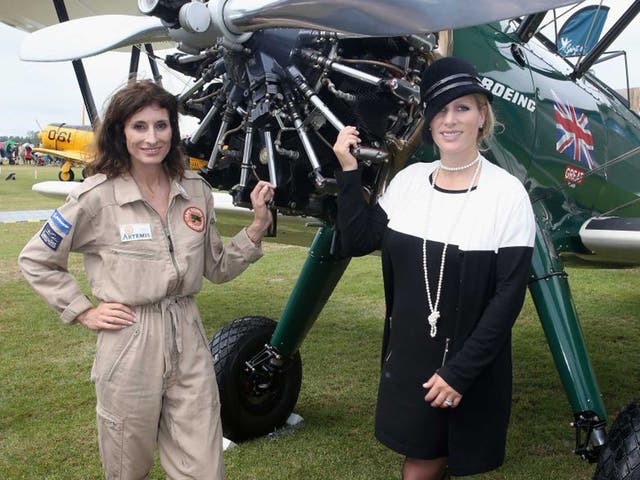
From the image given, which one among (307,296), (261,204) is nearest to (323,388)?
(307,296)

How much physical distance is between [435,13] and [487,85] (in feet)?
3.23

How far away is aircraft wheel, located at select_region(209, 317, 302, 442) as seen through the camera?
143 inches

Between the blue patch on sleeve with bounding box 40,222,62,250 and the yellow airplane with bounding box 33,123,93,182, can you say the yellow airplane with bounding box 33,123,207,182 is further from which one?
the blue patch on sleeve with bounding box 40,222,62,250

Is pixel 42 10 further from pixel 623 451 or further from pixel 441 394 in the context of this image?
pixel 623 451

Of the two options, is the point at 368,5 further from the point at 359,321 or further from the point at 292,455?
the point at 359,321

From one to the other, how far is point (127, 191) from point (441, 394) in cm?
114

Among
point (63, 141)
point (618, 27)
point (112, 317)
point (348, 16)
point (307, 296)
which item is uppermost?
point (618, 27)

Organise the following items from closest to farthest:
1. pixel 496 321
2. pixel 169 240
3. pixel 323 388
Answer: pixel 496 321 → pixel 169 240 → pixel 323 388

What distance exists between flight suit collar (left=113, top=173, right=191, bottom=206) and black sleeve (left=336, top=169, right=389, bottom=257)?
53 cm

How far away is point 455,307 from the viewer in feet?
6.36

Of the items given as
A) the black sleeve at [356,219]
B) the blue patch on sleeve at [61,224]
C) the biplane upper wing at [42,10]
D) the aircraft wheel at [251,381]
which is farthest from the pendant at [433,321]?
the biplane upper wing at [42,10]

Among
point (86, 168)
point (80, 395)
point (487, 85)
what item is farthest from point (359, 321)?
point (86, 168)

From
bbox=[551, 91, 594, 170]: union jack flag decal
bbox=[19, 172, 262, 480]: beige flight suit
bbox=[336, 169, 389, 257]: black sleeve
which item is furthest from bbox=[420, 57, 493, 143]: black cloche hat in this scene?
bbox=[551, 91, 594, 170]: union jack flag decal

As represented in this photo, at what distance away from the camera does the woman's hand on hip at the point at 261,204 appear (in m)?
2.29
